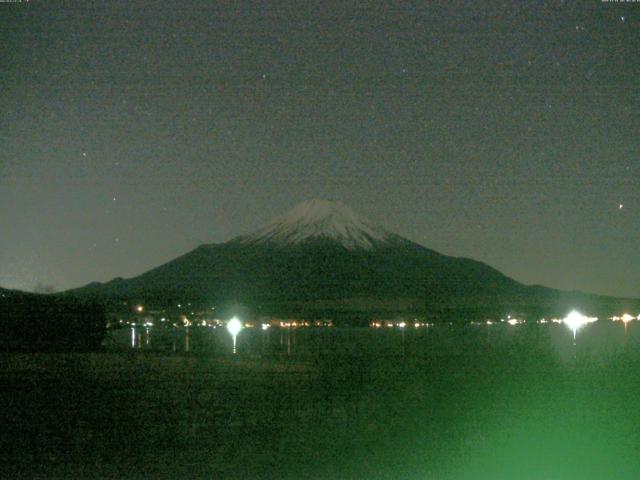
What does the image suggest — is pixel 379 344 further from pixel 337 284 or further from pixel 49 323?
pixel 337 284

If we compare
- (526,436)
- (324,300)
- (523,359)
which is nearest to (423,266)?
(324,300)

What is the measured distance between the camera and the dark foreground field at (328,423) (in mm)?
10656

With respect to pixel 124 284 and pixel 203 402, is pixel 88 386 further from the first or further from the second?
pixel 124 284

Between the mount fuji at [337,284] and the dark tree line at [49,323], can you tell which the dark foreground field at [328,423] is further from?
the mount fuji at [337,284]

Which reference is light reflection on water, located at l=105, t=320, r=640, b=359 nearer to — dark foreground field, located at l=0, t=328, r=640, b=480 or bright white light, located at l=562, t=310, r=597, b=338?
bright white light, located at l=562, t=310, r=597, b=338

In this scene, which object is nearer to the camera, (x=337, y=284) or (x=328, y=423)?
(x=328, y=423)

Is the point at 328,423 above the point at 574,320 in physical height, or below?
below

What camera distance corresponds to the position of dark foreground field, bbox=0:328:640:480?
1066cm

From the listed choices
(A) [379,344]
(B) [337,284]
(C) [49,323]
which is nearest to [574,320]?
(A) [379,344]

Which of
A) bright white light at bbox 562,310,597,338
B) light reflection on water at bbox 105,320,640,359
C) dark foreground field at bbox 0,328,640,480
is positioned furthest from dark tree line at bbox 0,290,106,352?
bright white light at bbox 562,310,597,338

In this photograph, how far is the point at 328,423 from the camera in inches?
531

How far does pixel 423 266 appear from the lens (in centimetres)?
16225

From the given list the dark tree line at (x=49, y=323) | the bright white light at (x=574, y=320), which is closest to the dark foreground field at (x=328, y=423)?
the dark tree line at (x=49, y=323)

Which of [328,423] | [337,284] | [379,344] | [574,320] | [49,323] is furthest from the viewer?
[337,284]
